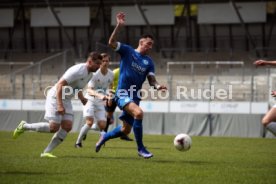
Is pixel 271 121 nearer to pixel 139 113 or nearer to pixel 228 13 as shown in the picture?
pixel 139 113

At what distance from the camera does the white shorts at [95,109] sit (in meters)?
17.1

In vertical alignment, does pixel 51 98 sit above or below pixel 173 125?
above

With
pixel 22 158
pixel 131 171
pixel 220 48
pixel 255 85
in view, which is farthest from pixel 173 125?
pixel 131 171

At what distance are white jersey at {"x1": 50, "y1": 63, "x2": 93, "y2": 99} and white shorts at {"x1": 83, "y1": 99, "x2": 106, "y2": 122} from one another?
14.3 feet

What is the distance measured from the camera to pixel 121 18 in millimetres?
11680

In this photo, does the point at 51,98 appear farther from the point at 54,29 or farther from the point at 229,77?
the point at 54,29

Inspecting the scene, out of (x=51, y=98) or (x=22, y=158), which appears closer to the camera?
(x=22, y=158)

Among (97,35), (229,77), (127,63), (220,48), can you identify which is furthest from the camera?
(97,35)

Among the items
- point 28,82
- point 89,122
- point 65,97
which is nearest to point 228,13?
point 28,82

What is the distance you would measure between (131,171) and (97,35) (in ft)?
109

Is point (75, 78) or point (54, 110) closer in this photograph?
point (75, 78)

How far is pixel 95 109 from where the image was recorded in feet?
56.6

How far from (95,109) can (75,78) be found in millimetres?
5026

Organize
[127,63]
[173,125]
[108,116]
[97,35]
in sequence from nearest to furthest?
[127,63]
[108,116]
[173,125]
[97,35]
